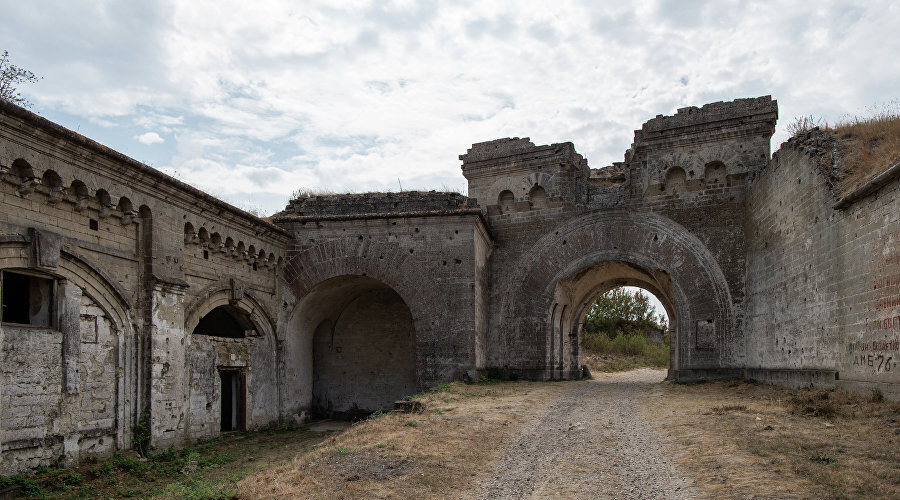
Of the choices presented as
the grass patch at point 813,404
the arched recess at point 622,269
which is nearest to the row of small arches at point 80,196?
the arched recess at point 622,269

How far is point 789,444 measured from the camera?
7004 mm

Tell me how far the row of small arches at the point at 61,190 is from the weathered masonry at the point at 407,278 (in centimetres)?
3

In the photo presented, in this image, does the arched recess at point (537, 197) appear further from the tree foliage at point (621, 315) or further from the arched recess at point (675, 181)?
the tree foliage at point (621, 315)

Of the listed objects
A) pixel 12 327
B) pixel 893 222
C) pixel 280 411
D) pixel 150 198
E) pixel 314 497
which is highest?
pixel 150 198

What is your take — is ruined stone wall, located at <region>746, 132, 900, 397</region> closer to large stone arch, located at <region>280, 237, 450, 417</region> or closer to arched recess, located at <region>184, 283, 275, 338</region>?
large stone arch, located at <region>280, 237, 450, 417</region>

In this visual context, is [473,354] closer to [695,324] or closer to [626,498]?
[695,324]

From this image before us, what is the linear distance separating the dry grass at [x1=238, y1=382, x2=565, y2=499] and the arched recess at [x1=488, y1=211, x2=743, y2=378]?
18.5 ft

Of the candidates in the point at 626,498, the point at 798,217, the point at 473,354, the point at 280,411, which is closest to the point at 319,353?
the point at 280,411

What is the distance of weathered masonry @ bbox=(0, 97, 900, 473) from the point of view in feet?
29.4

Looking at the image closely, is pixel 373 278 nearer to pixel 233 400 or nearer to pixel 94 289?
pixel 233 400

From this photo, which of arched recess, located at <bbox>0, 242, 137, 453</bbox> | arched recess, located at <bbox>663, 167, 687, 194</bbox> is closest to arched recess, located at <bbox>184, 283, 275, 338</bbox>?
arched recess, located at <bbox>0, 242, 137, 453</bbox>

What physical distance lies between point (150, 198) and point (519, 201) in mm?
9519

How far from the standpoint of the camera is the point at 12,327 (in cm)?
842

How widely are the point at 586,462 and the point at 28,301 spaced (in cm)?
769
